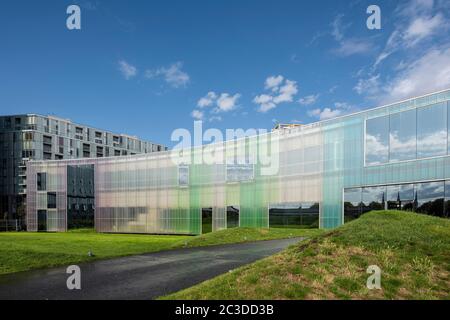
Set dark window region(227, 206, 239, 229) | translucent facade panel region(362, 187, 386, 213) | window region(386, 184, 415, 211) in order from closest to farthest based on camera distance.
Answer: window region(386, 184, 415, 211) < translucent facade panel region(362, 187, 386, 213) < dark window region(227, 206, 239, 229)

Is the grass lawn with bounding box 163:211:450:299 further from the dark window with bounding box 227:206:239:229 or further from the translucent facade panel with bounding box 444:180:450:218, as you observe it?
the dark window with bounding box 227:206:239:229

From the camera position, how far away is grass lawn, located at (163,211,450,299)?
10141mm

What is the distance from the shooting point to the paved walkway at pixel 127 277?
13156mm

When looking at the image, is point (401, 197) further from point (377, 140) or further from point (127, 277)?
point (127, 277)

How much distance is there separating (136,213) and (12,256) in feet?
129

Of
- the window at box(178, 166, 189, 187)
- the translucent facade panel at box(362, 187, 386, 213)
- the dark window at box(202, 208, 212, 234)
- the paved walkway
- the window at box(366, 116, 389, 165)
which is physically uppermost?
the window at box(366, 116, 389, 165)

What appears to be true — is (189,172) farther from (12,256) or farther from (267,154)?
(12,256)

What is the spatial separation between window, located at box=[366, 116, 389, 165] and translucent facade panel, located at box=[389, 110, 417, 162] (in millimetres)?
637

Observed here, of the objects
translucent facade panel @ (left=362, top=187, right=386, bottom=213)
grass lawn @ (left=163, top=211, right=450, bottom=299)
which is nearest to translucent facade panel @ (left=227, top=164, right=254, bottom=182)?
translucent facade panel @ (left=362, top=187, right=386, bottom=213)

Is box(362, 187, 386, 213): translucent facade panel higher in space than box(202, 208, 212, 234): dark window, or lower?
higher

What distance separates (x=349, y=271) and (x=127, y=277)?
33.6 feet

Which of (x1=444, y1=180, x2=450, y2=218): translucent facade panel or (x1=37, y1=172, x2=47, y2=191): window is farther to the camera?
(x1=37, y1=172, x2=47, y2=191): window

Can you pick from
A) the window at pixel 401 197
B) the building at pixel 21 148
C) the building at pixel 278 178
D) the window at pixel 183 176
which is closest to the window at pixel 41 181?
the building at pixel 278 178

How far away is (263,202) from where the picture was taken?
49.2m
